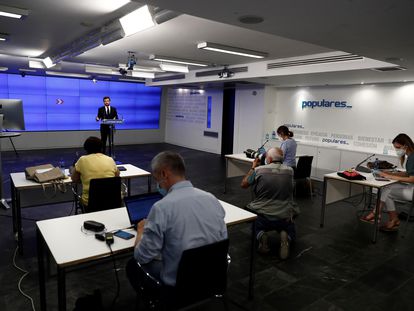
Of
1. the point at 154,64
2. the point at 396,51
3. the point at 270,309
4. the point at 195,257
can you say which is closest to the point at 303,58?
the point at 396,51

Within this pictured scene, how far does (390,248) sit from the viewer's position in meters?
3.91

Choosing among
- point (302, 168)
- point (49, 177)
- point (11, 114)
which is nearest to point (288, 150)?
point (302, 168)

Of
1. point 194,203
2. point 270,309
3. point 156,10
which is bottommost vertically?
point 270,309

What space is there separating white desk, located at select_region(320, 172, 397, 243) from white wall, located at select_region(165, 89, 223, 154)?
613 centimetres

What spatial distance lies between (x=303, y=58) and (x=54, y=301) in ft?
17.5

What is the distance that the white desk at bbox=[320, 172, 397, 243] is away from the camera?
407 centimetres

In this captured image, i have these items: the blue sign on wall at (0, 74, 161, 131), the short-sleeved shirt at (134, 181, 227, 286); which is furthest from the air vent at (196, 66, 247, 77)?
the short-sleeved shirt at (134, 181, 227, 286)

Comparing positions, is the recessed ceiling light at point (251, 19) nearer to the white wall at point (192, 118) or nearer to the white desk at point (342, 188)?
the white desk at point (342, 188)

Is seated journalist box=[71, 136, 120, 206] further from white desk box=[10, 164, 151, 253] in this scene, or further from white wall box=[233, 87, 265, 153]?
white wall box=[233, 87, 265, 153]

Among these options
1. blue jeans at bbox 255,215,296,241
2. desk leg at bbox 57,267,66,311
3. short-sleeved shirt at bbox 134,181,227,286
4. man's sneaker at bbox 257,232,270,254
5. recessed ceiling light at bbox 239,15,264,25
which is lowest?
man's sneaker at bbox 257,232,270,254

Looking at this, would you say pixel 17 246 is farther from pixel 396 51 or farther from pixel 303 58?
pixel 303 58

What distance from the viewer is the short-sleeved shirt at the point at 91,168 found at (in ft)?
10.5

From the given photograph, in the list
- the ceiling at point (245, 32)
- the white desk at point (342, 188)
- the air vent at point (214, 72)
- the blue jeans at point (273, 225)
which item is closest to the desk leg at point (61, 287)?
the ceiling at point (245, 32)

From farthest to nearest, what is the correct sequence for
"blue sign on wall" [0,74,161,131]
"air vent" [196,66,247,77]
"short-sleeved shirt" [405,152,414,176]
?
"blue sign on wall" [0,74,161,131] < "air vent" [196,66,247,77] < "short-sleeved shirt" [405,152,414,176]
